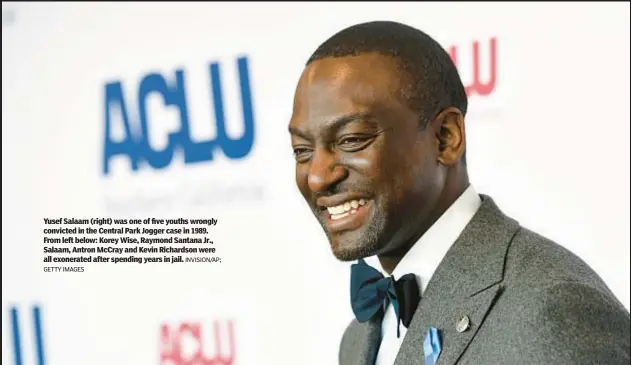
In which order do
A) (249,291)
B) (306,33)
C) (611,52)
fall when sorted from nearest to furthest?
(249,291)
(611,52)
(306,33)

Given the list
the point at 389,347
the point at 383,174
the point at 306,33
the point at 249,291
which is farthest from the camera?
the point at 306,33

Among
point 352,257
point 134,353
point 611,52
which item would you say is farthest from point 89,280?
point 611,52

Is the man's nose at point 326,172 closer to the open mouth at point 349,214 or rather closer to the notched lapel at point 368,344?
the open mouth at point 349,214

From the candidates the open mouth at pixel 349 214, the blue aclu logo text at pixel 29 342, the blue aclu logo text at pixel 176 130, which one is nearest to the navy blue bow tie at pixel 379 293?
the open mouth at pixel 349 214

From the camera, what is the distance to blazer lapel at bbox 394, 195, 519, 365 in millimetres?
899

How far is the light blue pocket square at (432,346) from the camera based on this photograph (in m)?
0.91

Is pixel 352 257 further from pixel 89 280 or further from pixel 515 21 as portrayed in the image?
pixel 515 21

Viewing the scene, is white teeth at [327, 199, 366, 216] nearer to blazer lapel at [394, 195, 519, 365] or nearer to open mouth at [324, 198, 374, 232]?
open mouth at [324, 198, 374, 232]

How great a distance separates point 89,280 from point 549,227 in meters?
1.13

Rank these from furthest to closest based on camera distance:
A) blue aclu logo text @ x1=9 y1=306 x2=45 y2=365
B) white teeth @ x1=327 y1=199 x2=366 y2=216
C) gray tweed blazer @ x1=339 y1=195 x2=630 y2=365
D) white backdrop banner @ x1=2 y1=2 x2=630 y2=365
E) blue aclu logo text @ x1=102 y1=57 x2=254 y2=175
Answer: blue aclu logo text @ x1=102 y1=57 x2=254 y2=175 < white backdrop banner @ x1=2 y1=2 x2=630 y2=365 < blue aclu logo text @ x1=9 y1=306 x2=45 y2=365 < white teeth @ x1=327 y1=199 x2=366 y2=216 < gray tweed blazer @ x1=339 y1=195 x2=630 y2=365

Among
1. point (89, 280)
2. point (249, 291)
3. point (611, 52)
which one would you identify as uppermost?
point (611, 52)

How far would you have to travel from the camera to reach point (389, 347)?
1.07 m

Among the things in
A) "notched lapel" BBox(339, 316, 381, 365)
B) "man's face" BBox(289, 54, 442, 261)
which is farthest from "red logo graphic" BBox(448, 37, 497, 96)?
"man's face" BBox(289, 54, 442, 261)

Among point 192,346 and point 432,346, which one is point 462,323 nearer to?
point 432,346
